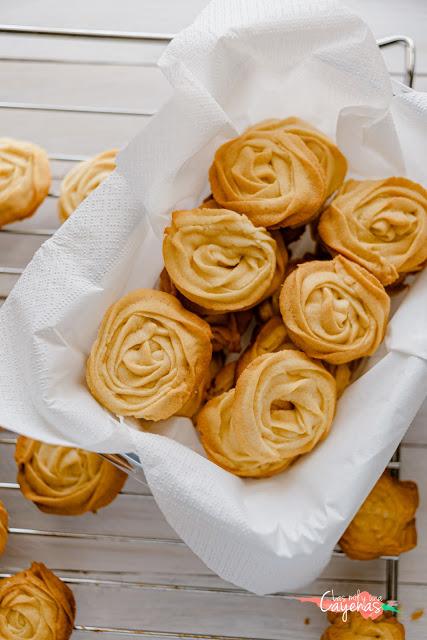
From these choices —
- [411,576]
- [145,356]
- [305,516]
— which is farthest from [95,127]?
[411,576]

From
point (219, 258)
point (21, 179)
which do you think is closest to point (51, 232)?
point (21, 179)

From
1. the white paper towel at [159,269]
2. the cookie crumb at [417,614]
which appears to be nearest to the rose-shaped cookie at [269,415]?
the white paper towel at [159,269]

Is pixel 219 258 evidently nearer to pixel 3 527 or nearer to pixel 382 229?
pixel 382 229

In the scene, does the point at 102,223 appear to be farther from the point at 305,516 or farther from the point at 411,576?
the point at 411,576

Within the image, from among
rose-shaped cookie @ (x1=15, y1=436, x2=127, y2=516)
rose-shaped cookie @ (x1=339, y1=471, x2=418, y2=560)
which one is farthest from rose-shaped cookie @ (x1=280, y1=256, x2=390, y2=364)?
rose-shaped cookie @ (x1=15, y1=436, x2=127, y2=516)
